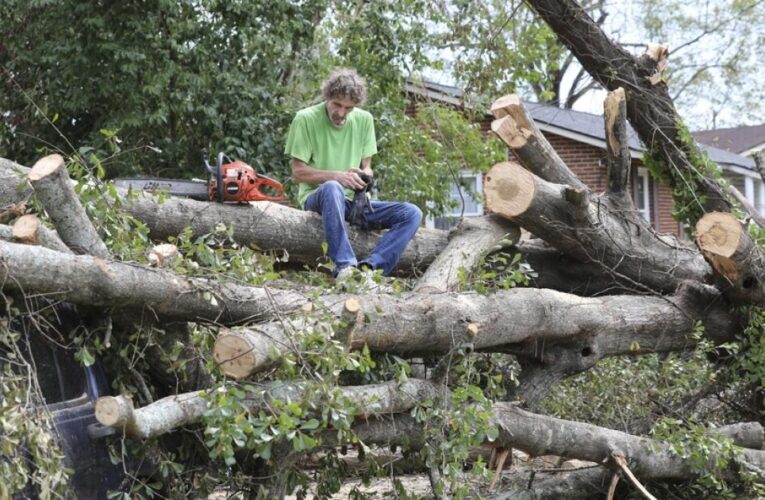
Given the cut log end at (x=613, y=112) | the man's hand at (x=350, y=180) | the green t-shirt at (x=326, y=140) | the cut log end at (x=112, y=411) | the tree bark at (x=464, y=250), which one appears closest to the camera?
the cut log end at (x=112, y=411)

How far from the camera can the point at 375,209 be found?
732 cm

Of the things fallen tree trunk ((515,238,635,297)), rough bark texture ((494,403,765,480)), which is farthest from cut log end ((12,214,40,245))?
fallen tree trunk ((515,238,635,297))

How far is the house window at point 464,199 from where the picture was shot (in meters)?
13.7

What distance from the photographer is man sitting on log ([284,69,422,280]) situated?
690 cm

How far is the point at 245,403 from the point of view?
4672mm

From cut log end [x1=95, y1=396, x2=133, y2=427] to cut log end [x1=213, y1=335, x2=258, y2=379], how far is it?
0.62 m

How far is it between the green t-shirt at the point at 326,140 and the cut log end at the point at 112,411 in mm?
3362

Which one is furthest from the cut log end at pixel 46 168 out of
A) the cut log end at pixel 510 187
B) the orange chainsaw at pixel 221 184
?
the cut log end at pixel 510 187

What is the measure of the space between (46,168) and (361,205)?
2.70 meters

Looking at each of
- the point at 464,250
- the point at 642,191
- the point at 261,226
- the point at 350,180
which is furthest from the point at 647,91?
the point at 642,191

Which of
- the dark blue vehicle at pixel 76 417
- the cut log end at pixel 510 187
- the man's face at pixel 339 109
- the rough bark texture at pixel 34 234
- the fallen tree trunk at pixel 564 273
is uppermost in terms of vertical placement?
the man's face at pixel 339 109

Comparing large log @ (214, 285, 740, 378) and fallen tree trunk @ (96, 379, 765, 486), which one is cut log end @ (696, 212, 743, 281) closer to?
large log @ (214, 285, 740, 378)

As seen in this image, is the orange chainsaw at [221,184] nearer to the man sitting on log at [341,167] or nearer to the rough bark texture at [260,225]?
the rough bark texture at [260,225]

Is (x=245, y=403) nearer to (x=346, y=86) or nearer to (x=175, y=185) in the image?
(x=175, y=185)
